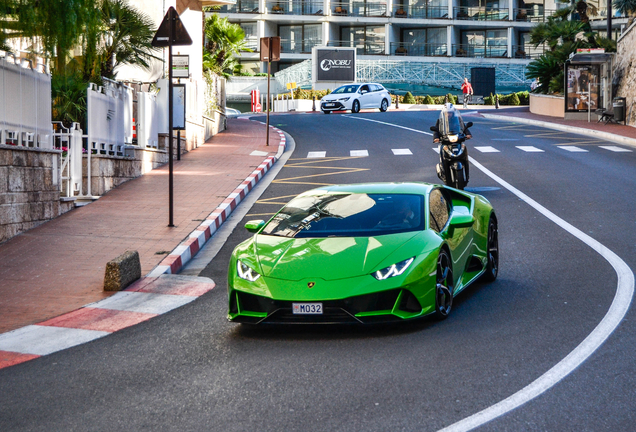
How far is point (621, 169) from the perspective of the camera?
1886cm

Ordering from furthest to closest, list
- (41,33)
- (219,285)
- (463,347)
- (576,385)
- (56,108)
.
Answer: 1. (56,108)
2. (41,33)
3. (219,285)
4. (463,347)
5. (576,385)

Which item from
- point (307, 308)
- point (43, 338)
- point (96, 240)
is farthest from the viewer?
point (96, 240)

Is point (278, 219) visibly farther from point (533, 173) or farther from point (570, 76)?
point (570, 76)

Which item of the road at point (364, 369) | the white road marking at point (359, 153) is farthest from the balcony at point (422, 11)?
the road at point (364, 369)

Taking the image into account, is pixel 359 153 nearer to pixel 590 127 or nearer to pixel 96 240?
pixel 590 127

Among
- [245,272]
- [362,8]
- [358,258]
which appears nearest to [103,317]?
[245,272]

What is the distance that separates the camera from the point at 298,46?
7506 centimetres

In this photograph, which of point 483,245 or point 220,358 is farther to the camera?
point 483,245

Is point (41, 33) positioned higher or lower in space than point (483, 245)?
higher

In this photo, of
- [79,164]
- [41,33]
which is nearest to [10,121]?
[41,33]

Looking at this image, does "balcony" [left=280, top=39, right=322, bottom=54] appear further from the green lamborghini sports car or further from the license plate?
the license plate

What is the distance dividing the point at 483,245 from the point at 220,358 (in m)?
3.50

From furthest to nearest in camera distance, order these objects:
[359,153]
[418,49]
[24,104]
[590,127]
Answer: [418,49] < [590,127] < [359,153] < [24,104]

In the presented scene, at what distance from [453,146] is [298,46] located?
6150 cm
